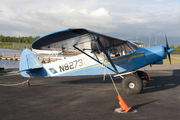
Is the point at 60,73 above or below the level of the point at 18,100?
above

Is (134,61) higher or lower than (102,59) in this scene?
lower

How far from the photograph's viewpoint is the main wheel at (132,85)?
6.45 metres

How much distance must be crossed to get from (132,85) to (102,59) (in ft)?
6.54

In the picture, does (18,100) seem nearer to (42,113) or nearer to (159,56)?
(42,113)

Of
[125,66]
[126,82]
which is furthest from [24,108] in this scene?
[125,66]

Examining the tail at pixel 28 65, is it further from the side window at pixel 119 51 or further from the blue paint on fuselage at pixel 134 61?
the side window at pixel 119 51

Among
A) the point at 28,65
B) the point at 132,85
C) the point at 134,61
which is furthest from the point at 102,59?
the point at 28,65

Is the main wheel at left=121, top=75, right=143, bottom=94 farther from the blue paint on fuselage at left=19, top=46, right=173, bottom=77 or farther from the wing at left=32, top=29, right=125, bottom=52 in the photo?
the wing at left=32, top=29, right=125, bottom=52

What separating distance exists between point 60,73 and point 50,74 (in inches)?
25.1

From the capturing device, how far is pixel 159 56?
7.08 m

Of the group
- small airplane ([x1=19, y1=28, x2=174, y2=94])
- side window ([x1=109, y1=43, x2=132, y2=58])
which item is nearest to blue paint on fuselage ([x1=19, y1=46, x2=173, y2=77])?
small airplane ([x1=19, y1=28, x2=174, y2=94])

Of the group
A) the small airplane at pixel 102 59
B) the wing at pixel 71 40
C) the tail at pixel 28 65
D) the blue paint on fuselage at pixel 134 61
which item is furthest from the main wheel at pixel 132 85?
the tail at pixel 28 65

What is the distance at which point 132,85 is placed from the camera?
6582mm

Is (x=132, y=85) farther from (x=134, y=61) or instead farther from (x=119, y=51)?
(x=119, y=51)
